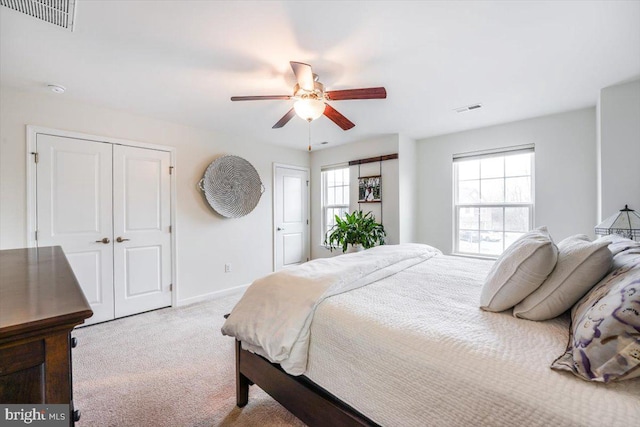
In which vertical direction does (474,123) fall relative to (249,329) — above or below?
above

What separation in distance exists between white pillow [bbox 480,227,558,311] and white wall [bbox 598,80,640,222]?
6.73 feet

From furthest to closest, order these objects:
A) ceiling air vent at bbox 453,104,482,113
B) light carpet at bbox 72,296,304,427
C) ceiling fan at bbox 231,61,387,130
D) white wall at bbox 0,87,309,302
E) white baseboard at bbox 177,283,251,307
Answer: white baseboard at bbox 177,283,251,307, ceiling air vent at bbox 453,104,482,113, white wall at bbox 0,87,309,302, ceiling fan at bbox 231,61,387,130, light carpet at bbox 72,296,304,427

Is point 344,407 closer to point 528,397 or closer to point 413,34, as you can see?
point 528,397

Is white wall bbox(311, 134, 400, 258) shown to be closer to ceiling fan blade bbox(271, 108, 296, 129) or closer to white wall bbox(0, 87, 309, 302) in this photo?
white wall bbox(0, 87, 309, 302)

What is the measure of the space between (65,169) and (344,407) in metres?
3.40

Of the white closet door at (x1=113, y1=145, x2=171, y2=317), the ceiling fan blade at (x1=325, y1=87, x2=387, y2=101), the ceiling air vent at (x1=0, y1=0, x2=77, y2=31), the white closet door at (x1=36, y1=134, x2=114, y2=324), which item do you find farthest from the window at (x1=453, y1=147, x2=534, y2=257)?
the white closet door at (x1=36, y1=134, x2=114, y2=324)

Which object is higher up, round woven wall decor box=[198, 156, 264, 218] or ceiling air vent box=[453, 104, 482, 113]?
ceiling air vent box=[453, 104, 482, 113]

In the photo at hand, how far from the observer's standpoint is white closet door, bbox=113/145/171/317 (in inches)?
123

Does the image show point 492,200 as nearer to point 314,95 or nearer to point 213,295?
point 314,95

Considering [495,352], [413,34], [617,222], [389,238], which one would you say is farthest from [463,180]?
[495,352]

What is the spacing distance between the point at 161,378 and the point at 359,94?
101 inches

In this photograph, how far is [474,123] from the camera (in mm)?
3494

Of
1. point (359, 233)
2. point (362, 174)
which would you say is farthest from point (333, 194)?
point (359, 233)

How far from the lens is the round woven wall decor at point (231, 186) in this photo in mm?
3750
